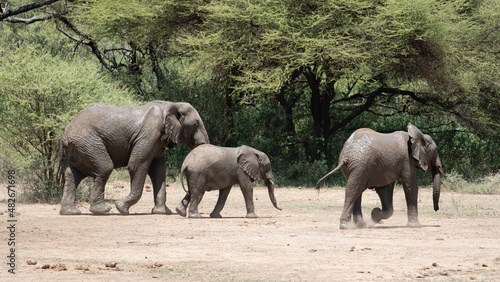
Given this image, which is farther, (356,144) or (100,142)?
(100,142)

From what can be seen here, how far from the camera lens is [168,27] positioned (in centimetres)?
2458

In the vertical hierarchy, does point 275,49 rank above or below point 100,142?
above

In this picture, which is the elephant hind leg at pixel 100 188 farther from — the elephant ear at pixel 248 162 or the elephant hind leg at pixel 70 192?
the elephant ear at pixel 248 162

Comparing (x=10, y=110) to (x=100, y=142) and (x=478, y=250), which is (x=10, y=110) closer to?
(x=100, y=142)

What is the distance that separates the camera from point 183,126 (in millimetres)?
14781

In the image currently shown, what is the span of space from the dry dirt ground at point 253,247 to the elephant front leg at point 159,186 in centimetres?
29

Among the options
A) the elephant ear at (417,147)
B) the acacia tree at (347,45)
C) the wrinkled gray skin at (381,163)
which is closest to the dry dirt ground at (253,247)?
the wrinkled gray skin at (381,163)

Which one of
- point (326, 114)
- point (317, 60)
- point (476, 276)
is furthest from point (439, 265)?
point (326, 114)

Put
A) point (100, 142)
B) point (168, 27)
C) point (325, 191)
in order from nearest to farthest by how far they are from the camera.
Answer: point (100, 142), point (325, 191), point (168, 27)

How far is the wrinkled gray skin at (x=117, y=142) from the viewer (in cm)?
1434

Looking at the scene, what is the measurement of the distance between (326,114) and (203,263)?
1653 centimetres

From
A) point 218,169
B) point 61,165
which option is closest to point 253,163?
point 218,169

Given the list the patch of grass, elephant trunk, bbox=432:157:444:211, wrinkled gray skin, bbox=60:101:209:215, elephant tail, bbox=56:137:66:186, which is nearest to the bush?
elephant tail, bbox=56:137:66:186

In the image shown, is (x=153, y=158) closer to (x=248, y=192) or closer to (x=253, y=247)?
(x=248, y=192)
